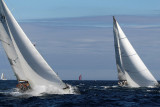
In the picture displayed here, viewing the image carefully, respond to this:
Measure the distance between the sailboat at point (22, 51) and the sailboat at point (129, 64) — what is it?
1239 inches

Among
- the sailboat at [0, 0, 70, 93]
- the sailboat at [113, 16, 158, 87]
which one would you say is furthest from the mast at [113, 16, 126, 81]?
the sailboat at [0, 0, 70, 93]

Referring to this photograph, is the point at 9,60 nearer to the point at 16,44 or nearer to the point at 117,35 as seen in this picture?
the point at 16,44

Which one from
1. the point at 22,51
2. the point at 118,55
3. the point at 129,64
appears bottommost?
the point at 22,51

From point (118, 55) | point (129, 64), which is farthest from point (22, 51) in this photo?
point (118, 55)

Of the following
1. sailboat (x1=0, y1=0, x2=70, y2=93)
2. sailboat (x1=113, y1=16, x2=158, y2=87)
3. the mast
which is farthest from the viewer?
the mast

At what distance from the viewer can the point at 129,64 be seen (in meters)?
66.2

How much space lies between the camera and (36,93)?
38812mm

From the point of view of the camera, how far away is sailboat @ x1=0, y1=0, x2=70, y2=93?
36.2m

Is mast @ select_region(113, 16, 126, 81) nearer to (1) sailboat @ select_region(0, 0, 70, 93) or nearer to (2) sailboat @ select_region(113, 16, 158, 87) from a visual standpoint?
(2) sailboat @ select_region(113, 16, 158, 87)

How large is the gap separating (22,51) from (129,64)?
33.5m

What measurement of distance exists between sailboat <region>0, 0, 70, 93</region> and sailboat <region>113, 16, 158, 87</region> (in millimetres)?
31461

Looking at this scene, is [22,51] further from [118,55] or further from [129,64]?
[118,55]

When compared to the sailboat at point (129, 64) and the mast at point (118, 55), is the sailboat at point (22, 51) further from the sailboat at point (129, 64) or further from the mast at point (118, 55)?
the mast at point (118, 55)

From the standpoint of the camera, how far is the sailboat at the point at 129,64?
65.8 metres
